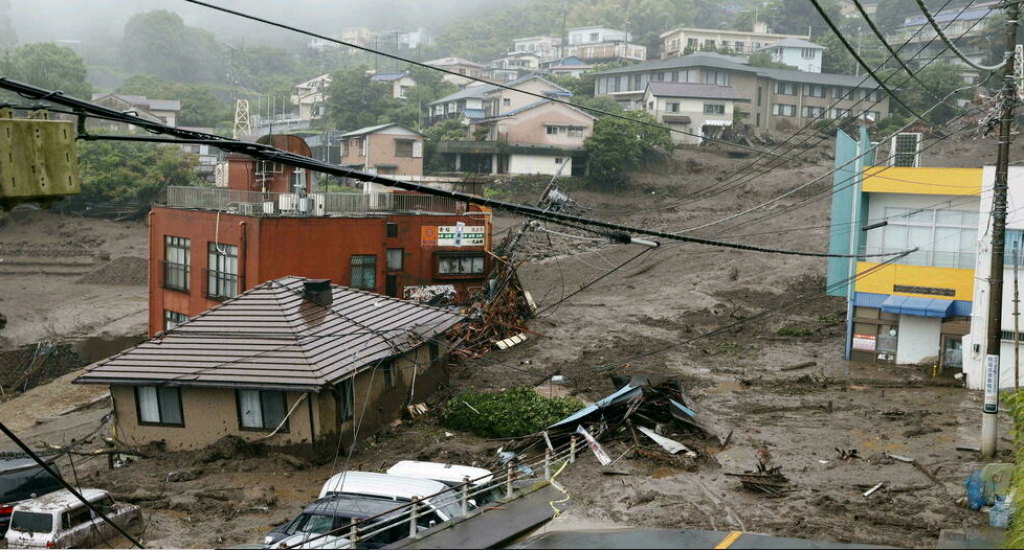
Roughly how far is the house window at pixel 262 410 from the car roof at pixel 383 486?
19.0ft

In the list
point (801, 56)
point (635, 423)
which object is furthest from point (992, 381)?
point (801, 56)

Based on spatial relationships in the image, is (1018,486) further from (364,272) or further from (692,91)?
(692,91)

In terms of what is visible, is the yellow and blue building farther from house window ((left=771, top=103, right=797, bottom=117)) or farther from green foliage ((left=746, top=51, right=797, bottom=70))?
green foliage ((left=746, top=51, right=797, bottom=70))

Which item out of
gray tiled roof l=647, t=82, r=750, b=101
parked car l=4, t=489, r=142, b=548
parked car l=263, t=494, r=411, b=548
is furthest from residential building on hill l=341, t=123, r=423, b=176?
parked car l=263, t=494, r=411, b=548

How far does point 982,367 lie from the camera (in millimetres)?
27891

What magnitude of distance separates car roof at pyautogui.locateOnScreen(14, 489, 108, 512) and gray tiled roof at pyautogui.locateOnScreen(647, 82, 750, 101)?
63.1m

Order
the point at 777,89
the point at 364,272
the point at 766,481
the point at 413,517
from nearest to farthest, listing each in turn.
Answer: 1. the point at 413,517
2. the point at 766,481
3. the point at 364,272
4. the point at 777,89

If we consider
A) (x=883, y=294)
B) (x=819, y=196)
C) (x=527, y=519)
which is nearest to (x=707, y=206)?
(x=819, y=196)

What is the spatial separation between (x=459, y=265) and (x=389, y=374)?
15.7 m

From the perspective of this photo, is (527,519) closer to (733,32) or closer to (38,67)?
(38,67)

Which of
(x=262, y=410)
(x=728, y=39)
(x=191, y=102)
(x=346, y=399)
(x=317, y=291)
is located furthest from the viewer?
(x=728, y=39)

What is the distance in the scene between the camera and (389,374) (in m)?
23.8

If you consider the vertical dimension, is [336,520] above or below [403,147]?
below

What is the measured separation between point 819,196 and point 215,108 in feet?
220
